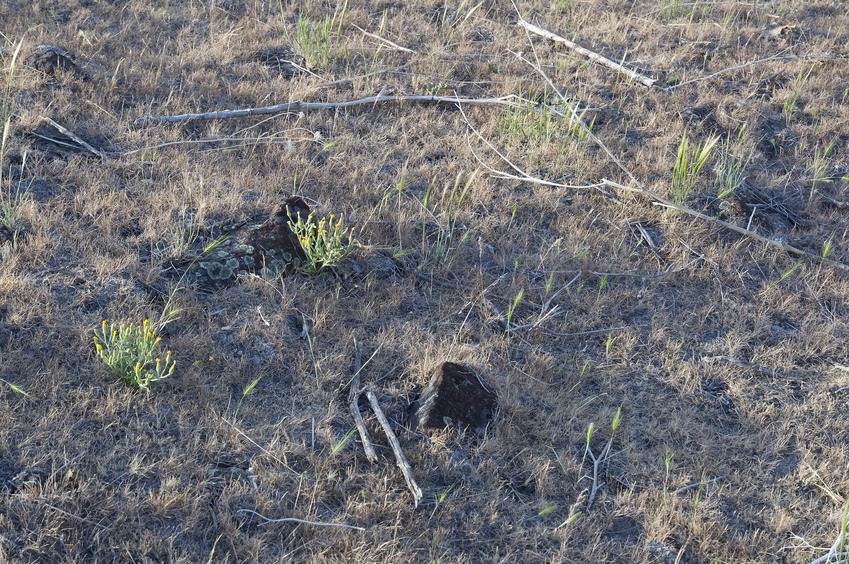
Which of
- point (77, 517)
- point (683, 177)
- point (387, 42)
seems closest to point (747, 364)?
point (683, 177)

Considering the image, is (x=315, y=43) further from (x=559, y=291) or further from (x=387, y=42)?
(x=559, y=291)

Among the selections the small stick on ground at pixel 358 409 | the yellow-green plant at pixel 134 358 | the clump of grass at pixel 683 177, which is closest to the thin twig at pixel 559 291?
the clump of grass at pixel 683 177

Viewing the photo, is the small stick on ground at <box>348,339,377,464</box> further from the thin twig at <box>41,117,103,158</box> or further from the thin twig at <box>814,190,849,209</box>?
the thin twig at <box>814,190,849,209</box>

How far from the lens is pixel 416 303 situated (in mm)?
3760

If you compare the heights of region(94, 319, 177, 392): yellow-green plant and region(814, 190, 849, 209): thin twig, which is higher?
region(814, 190, 849, 209): thin twig

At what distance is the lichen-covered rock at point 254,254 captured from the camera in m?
3.60

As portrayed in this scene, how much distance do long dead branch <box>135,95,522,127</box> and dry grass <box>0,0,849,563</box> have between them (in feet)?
0.27

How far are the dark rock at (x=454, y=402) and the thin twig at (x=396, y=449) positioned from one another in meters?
0.13

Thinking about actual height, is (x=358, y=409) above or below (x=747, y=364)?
below

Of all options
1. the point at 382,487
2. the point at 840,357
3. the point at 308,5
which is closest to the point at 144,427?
the point at 382,487

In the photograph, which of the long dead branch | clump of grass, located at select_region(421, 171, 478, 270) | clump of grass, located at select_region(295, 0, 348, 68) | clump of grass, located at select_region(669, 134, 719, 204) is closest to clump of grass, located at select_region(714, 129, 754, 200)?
clump of grass, located at select_region(669, 134, 719, 204)

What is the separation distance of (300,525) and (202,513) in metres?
0.34

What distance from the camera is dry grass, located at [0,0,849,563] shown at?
9.12 ft

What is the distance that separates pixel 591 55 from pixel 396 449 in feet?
13.2
